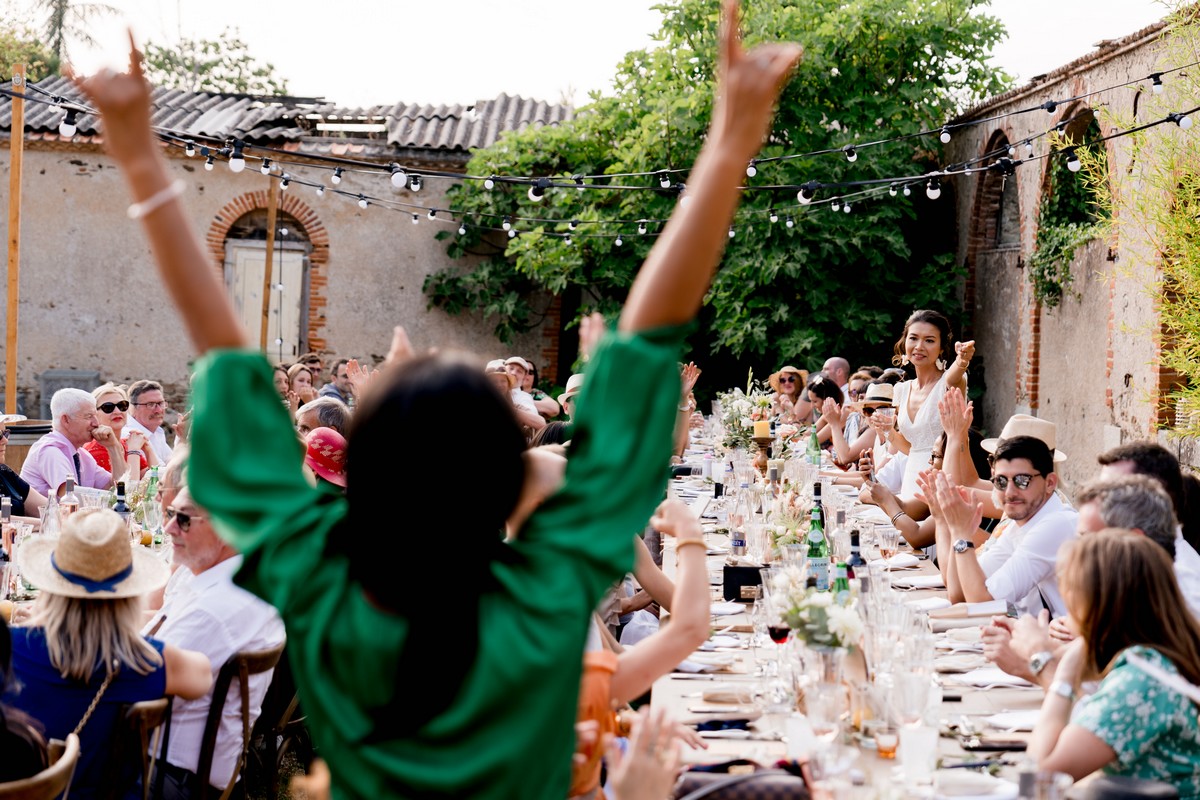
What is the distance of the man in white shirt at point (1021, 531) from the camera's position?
4.22 metres

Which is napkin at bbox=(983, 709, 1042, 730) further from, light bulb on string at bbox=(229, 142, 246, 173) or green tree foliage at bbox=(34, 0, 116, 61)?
green tree foliage at bbox=(34, 0, 116, 61)

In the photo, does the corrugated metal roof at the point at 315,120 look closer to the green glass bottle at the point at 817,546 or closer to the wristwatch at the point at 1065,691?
the green glass bottle at the point at 817,546

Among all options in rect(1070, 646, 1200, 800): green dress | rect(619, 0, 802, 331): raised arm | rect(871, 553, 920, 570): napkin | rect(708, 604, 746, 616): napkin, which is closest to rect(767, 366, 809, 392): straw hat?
rect(871, 553, 920, 570): napkin

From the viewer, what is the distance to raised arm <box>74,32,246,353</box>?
1.28 m

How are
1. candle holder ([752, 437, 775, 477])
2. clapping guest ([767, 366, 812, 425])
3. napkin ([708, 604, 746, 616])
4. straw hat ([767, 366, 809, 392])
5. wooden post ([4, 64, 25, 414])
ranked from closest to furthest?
napkin ([708, 604, 746, 616])
candle holder ([752, 437, 775, 477])
wooden post ([4, 64, 25, 414])
clapping guest ([767, 366, 812, 425])
straw hat ([767, 366, 809, 392])

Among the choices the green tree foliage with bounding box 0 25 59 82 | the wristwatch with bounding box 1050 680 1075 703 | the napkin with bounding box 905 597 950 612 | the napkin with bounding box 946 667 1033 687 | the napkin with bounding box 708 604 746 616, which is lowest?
the napkin with bounding box 946 667 1033 687

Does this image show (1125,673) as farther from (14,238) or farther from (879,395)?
(14,238)

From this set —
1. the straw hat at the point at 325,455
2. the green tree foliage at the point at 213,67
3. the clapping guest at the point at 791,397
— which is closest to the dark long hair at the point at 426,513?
the straw hat at the point at 325,455

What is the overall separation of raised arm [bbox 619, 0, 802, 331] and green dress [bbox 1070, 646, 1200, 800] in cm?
151

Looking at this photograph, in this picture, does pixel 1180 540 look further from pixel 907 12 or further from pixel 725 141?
pixel 907 12

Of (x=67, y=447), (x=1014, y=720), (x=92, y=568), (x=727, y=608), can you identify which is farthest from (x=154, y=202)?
(x=67, y=447)

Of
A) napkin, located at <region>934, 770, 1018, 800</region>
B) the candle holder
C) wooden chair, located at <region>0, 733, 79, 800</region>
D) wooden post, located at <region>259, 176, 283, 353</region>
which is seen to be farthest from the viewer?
wooden post, located at <region>259, 176, 283, 353</region>

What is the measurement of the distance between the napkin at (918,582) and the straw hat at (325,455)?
2169 millimetres

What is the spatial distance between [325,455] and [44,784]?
2.48 metres
